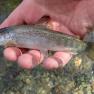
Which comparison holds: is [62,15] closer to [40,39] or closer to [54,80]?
[40,39]

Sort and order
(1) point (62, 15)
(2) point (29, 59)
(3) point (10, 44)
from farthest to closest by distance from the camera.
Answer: (1) point (62, 15), (3) point (10, 44), (2) point (29, 59)

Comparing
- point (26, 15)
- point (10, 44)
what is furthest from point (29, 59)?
point (26, 15)

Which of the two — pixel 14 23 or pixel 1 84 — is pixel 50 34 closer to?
pixel 14 23

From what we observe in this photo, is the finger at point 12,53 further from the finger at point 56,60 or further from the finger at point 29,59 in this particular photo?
the finger at point 56,60

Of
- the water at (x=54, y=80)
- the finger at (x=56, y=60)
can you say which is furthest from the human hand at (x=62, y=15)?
the water at (x=54, y=80)

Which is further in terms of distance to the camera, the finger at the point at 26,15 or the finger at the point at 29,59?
the finger at the point at 26,15

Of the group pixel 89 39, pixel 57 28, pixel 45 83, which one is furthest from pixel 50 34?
pixel 45 83
